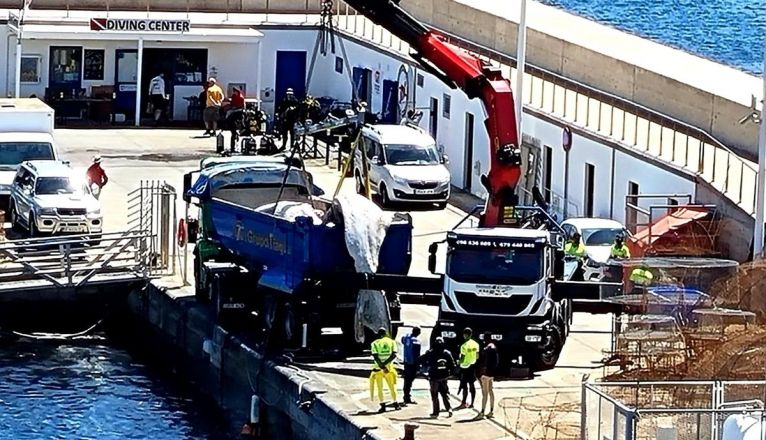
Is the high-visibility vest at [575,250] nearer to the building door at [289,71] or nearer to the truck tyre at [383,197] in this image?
the truck tyre at [383,197]

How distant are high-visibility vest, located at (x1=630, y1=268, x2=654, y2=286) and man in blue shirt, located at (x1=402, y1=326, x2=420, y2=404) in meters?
5.05

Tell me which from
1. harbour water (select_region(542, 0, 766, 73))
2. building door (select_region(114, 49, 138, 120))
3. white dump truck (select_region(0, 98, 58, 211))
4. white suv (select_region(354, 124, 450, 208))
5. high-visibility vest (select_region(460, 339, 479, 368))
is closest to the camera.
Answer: high-visibility vest (select_region(460, 339, 479, 368))

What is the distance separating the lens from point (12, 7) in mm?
64812

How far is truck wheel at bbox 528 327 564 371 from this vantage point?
35.4 meters

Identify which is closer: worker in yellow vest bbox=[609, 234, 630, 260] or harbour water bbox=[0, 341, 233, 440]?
harbour water bbox=[0, 341, 233, 440]

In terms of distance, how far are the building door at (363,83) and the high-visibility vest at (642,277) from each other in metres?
24.1

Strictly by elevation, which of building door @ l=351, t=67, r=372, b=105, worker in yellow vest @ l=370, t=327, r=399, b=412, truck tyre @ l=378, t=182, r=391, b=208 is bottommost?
worker in yellow vest @ l=370, t=327, r=399, b=412

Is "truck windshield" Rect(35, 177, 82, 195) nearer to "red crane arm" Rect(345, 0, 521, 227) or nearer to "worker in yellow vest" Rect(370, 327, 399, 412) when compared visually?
"red crane arm" Rect(345, 0, 521, 227)

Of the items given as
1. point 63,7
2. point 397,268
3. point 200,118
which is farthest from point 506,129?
point 63,7

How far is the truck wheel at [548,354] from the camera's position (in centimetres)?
3544

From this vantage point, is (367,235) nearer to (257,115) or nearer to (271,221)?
(271,221)

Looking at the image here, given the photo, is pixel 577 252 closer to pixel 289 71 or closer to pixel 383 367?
pixel 383 367

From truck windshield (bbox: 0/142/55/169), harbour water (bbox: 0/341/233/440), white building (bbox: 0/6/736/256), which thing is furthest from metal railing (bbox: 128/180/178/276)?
white building (bbox: 0/6/736/256)

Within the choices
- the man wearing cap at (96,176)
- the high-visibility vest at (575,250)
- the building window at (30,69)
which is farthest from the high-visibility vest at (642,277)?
the building window at (30,69)
